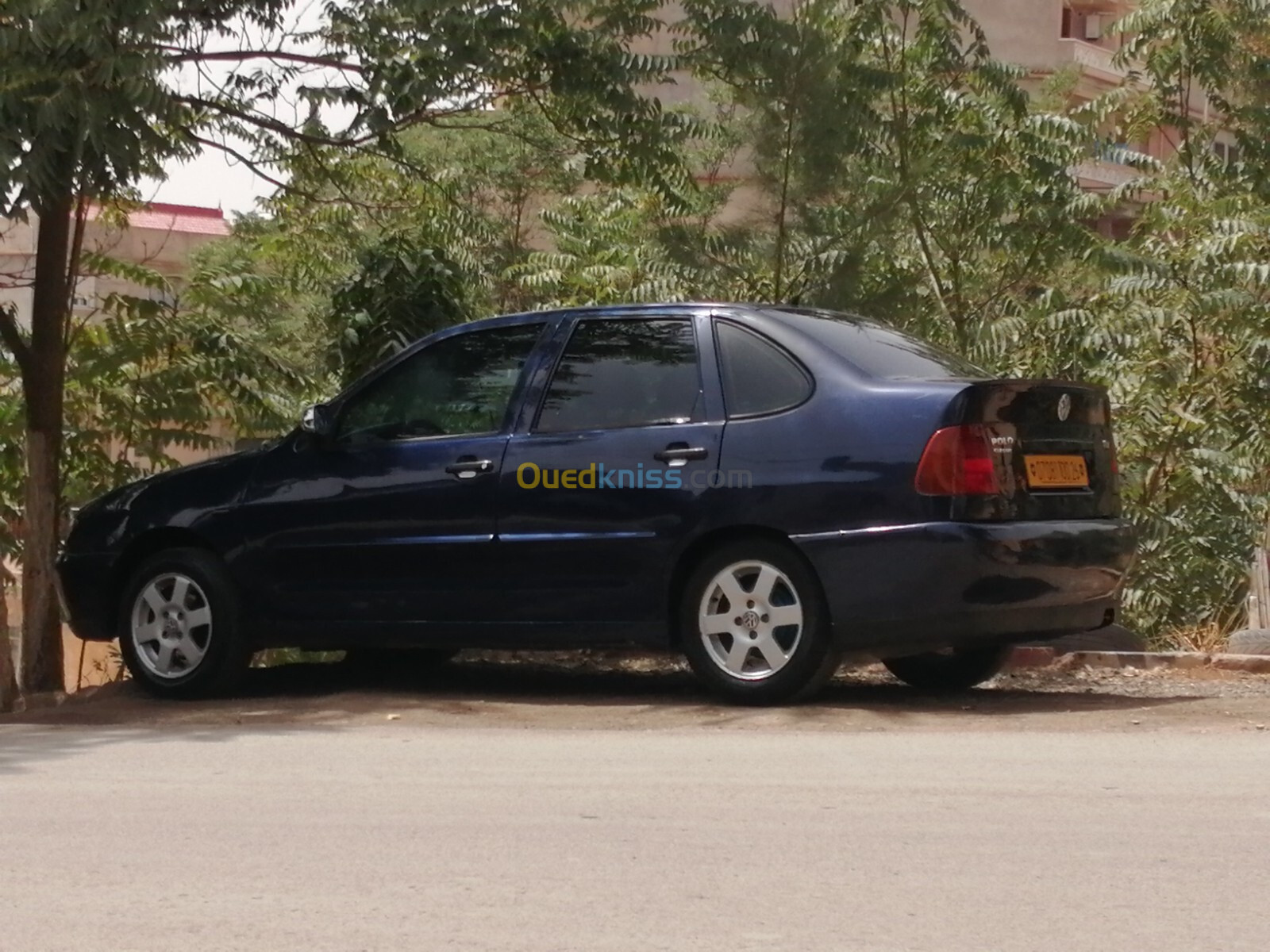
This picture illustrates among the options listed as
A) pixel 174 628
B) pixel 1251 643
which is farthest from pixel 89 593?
pixel 1251 643

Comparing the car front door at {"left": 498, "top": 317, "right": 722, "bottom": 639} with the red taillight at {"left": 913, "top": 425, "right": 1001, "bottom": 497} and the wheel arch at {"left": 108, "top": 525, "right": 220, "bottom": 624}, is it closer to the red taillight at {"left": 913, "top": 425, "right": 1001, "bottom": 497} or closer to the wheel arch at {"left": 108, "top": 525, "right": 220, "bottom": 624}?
the red taillight at {"left": 913, "top": 425, "right": 1001, "bottom": 497}

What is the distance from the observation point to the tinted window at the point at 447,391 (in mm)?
9523

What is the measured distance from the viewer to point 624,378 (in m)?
9.19

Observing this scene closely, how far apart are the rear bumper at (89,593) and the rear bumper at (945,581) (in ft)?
12.2

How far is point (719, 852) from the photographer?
566 cm

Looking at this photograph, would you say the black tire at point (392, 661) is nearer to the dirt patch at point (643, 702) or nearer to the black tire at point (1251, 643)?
the dirt patch at point (643, 702)

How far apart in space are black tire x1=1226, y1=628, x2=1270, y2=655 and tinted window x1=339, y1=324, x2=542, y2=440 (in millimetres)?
4058

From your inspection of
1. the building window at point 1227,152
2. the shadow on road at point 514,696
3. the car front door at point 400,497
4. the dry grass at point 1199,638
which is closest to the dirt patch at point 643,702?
the shadow on road at point 514,696

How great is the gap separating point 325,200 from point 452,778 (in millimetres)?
8719

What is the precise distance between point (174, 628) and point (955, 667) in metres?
3.77

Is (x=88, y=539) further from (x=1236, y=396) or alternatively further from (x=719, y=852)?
(x=1236, y=396)

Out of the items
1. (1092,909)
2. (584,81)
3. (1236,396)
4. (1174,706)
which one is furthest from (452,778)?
(1236,396)
